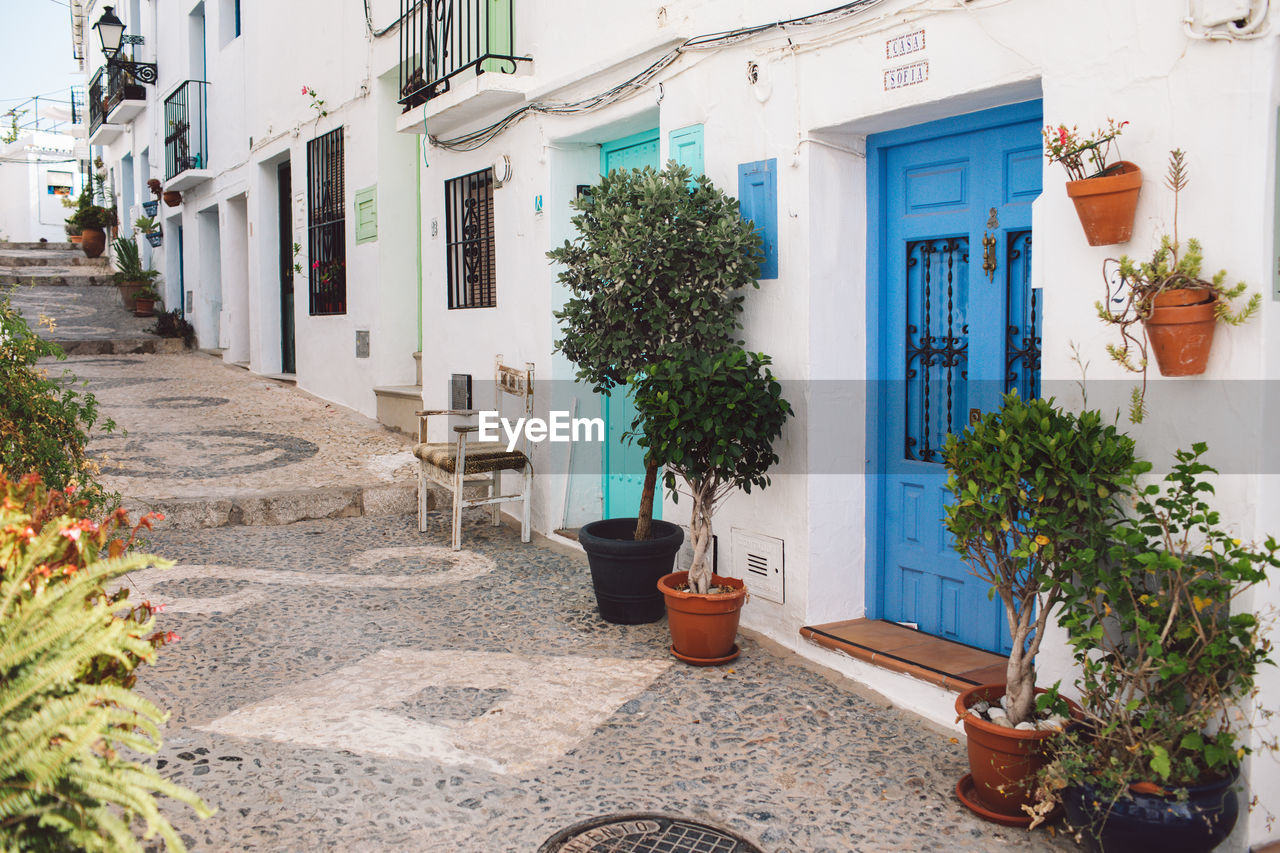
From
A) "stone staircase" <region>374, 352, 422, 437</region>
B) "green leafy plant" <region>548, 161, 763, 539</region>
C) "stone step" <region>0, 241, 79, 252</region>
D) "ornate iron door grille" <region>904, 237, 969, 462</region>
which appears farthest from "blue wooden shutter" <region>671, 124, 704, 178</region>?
"stone step" <region>0, 241, 79, 252</region>

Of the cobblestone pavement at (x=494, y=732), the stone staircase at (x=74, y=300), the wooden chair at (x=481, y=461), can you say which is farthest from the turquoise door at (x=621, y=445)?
the stone staircase at (x=74, y=300)

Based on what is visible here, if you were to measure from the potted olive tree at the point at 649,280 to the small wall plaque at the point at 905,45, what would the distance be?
94 centimetres

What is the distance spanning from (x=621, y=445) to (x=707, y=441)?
7.18 feet

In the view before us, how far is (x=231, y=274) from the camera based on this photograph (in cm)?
1454

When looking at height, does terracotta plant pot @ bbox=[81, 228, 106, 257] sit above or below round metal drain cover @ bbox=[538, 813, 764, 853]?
above

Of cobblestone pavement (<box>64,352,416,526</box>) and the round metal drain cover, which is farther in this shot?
cobblestone pavement (<box>64,352,416,526</box>)

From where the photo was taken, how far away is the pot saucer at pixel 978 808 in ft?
10.5

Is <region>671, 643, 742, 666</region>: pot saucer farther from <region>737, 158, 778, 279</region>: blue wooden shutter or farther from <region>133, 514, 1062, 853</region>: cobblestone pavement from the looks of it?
<region>737, 158, 778, 279</region>: blue wooden shutter

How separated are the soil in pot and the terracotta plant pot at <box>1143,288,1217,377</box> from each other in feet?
3.74

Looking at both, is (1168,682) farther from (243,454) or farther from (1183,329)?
(243,454)

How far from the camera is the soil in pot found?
2708 millimetres

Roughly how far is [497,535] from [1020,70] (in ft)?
15.7
